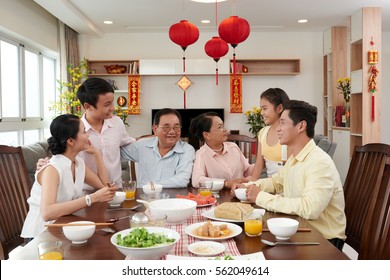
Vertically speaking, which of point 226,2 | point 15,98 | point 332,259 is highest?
point 226,2

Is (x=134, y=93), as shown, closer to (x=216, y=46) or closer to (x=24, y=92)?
(x=24, y=92)

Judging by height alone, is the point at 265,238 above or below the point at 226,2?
below

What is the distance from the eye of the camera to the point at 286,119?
1.79m

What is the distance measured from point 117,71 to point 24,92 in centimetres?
190

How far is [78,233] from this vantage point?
1.22 m

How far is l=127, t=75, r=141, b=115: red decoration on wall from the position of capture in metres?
7.00

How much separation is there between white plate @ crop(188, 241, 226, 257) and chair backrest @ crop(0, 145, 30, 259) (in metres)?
1.10

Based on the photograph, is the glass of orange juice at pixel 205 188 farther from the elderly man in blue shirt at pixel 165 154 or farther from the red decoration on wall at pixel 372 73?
the red decoration on wall at pixel 372 73

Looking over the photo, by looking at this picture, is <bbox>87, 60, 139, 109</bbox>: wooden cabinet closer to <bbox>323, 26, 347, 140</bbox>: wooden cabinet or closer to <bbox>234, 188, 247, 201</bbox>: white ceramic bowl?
<bbox>323, 26, 347, 140</bbox>: wooden cabinet

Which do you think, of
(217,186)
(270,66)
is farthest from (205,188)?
(270,66)

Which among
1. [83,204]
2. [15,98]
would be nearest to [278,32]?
[15,98]
